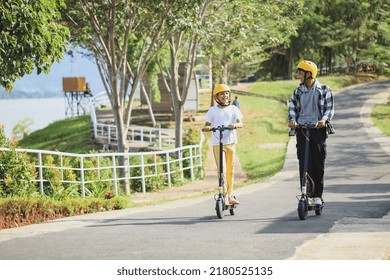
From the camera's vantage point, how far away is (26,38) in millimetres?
11750

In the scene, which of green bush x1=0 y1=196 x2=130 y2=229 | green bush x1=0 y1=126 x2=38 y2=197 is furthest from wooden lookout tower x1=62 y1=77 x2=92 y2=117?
green bush x1=0 y1=196 x2=130 y2=229

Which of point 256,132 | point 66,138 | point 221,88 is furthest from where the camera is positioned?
point 66,138

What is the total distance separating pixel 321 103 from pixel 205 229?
7.32ft

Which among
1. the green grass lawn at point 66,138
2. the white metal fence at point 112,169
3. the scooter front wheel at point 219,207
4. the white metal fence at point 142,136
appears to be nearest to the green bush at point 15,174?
the white metal fence at point 112,169

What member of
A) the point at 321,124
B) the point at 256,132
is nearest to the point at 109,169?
the point at 321,124

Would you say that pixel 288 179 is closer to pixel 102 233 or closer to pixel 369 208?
pixel 369 208

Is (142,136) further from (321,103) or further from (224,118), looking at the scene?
(321,103)

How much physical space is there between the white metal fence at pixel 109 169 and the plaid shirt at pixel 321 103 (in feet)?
19.9

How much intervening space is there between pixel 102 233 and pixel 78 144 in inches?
1436

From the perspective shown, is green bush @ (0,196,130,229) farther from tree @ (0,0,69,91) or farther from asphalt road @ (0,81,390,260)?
tree @ (0,0,69,91)

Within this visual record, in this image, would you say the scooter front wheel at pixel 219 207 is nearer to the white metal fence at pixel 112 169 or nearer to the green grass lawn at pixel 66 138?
the white metal fence at pixel 112 169

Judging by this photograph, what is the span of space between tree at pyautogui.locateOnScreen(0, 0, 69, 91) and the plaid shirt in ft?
12.3

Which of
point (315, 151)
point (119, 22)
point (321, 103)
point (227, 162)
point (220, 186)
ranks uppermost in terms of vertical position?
point (119, 22)

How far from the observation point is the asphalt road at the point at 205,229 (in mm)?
8266
